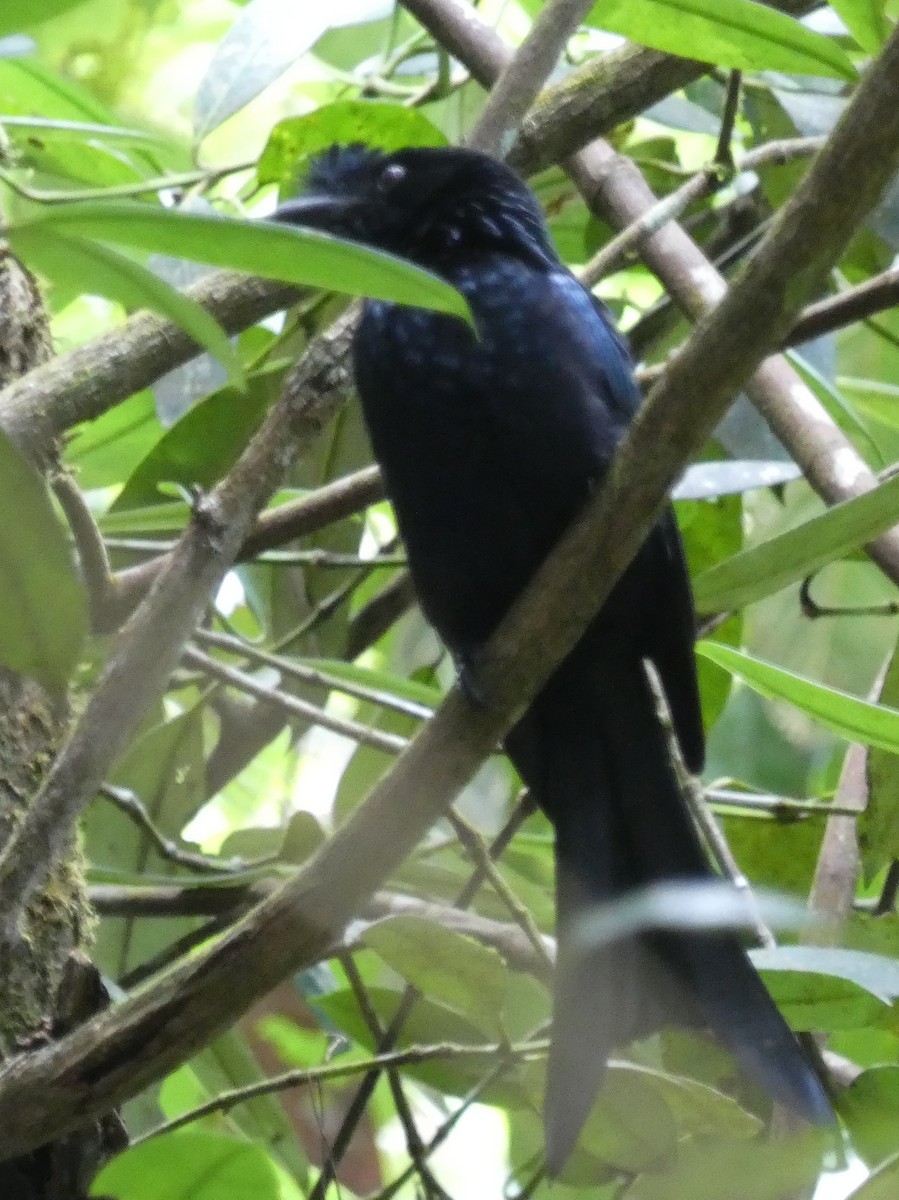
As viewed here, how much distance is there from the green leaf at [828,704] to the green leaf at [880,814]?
293mm

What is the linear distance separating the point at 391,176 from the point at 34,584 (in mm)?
1376

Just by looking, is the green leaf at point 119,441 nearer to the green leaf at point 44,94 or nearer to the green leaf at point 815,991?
the green leaf at point 44,94

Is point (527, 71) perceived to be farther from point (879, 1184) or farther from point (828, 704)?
point (879, 1184)

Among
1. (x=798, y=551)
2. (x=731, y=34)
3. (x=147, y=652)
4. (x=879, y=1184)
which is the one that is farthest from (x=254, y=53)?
(x=879, y=1184)

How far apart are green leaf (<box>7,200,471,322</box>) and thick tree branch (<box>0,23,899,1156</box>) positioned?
320mm

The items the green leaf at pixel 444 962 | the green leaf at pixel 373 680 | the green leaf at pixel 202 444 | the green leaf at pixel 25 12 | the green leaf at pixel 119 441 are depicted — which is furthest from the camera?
the green leaf at pixel 119 441

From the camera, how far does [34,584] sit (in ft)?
2.99

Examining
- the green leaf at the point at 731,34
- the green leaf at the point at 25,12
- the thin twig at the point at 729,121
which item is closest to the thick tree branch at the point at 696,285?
the thin twig at the point at 729,121

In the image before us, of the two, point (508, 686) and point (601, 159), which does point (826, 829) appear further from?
point (601, 159)

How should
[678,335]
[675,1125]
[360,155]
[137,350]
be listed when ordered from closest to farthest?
[675,1125]
[137,350]
[360,155]
[678,335]

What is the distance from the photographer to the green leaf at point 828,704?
128cm

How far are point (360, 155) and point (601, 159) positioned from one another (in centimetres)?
34

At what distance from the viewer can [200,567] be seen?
1405 mm

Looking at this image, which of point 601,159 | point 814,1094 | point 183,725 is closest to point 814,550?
point 814,1094
